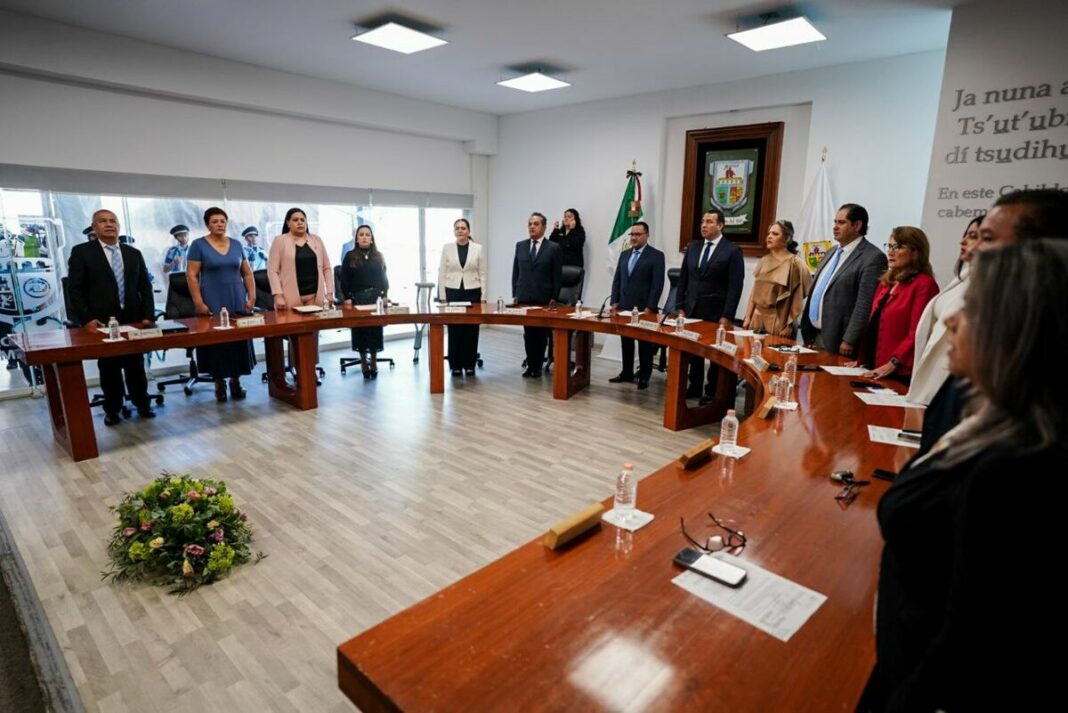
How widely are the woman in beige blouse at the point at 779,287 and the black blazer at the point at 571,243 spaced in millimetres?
2887

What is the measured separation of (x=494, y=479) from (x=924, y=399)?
7.31 ft

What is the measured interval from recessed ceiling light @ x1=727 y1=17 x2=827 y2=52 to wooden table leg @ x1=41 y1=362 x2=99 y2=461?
5005mm

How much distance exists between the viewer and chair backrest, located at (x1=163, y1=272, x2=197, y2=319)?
16.3 feet

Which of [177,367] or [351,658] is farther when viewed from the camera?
[177,367]

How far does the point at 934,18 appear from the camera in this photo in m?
4.12

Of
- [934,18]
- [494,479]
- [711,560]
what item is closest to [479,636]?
[711,560]

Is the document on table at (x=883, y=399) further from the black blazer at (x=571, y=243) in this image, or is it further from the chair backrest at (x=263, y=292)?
the chair backrest at (x=263, y=292)

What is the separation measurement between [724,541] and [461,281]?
15.5 feet

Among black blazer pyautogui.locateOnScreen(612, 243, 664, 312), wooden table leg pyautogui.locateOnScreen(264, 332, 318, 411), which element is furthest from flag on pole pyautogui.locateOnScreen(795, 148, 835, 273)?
wooden table leg pyautogui.locateOnScreen(264, 332, 318, 411)

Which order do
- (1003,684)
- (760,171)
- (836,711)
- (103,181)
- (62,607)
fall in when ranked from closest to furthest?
(1003,684) < (836,711) < (62,607) < (103,181) < (760,171)

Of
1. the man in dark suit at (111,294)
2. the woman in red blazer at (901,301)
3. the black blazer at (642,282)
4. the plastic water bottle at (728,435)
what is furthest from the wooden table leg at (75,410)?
the woman in red blazer at (901,301)

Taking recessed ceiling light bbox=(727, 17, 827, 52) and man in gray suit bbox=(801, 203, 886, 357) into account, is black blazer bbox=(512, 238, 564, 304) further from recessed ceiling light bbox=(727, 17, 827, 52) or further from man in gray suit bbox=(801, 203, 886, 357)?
man in gray suit bbox=(801, 203, 886, 357)

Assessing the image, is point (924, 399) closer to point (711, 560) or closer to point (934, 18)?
point (711, 560)

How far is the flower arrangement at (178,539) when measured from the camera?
8.03 feet
